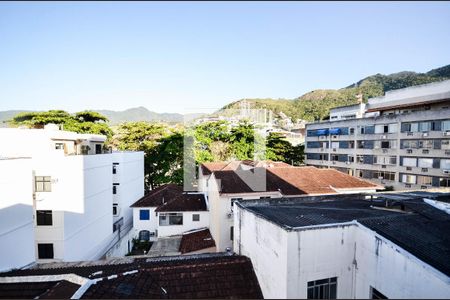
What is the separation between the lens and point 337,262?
24.0 ft

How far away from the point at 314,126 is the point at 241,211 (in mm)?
31297

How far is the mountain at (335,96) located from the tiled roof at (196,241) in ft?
167

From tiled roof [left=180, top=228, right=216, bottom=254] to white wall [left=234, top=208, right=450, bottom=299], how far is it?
25.0 ft

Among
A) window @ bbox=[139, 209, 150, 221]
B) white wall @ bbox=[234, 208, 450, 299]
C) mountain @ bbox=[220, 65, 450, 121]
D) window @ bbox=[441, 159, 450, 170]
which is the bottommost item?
window @ bbox=[139, 209, 150, 221]

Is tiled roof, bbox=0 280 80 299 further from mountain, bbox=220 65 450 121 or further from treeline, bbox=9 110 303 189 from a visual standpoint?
mountain, bbox=220 65 450 121

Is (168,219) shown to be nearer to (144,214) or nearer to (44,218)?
(144,214)

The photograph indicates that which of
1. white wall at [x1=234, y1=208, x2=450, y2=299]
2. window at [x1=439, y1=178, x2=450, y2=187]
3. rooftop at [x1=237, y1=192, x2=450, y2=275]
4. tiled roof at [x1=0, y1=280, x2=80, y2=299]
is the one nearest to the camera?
white wall at [x1=234, y1=208, x2=450, y2=299]

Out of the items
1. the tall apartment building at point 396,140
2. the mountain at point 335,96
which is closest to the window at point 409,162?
the tall apartment building at point 396,140

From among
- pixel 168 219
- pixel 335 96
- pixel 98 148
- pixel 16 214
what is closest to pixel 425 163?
pixel 168 219

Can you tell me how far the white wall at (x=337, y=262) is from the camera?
20.3ft

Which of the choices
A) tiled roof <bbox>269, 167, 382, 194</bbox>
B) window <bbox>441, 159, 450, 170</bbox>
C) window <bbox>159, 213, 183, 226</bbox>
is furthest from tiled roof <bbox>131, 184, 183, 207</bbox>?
window <bbox>441, 159, 450, 170</bbox>

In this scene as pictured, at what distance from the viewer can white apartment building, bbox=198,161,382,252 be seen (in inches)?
562

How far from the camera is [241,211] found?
10.4 meters

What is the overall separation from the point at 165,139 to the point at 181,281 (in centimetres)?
2307
